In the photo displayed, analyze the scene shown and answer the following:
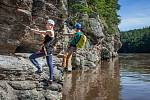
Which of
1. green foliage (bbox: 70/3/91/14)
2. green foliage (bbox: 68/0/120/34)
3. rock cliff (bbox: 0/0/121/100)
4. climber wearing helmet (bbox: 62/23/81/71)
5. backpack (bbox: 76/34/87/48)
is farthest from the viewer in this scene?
green foliage (bbox: 68/0/120/34)

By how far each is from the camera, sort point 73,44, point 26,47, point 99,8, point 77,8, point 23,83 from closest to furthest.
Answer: point 23,83, point 73,44, point 26,47, point 77,8, point 99,8

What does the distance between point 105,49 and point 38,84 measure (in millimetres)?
54352

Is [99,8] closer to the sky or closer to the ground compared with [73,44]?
closer to the sky

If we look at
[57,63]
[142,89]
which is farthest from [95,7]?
[57,63]

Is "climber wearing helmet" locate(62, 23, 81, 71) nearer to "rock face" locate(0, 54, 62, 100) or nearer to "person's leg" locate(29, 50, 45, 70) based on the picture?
"rock face" locate(0, 54, 62, 100)

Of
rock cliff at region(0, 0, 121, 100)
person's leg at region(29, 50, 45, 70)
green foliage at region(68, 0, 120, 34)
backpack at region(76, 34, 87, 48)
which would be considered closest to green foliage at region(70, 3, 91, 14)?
green foliage at region(68, 0, 120, 34)

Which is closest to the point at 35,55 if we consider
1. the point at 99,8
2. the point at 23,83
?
the point at 23,83

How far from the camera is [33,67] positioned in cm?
1638

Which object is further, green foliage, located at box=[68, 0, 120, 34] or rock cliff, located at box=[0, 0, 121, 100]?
green foliage, located at box=[68, 0, 120, 34]

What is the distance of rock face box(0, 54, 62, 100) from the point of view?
1502 cm

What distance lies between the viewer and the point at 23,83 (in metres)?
15.5

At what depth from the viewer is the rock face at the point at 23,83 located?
1502 cm

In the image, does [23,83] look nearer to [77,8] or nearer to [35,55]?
[35,55]

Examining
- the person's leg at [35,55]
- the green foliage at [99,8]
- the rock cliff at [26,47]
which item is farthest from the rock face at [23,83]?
the green foliage at [99,8]
